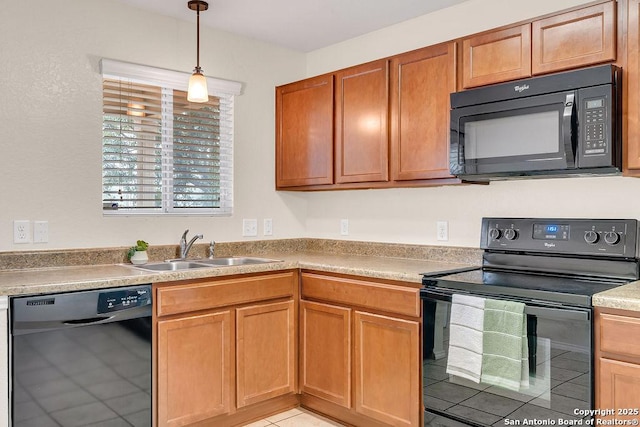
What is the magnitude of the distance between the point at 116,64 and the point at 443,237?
2.18 meters

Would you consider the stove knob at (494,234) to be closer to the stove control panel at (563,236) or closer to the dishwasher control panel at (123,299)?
the stove control panel at (563,236)

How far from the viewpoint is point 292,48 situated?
383 centimetres

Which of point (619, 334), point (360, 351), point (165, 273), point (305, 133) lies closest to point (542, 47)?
point (619, 334)

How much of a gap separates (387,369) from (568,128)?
1419mm

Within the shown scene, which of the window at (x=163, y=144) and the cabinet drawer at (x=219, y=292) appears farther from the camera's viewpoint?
the window at (x=163, y=144)

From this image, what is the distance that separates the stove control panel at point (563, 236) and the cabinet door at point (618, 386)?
67 centimetres

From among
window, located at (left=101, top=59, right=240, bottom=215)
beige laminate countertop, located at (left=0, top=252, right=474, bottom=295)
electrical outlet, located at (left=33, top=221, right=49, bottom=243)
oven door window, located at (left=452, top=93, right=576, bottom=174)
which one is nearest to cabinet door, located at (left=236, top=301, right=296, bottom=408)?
beige laminate countertop, located at (left=0, top=252, right=474, bottom=295)

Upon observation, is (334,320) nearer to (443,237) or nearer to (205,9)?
(443,237)

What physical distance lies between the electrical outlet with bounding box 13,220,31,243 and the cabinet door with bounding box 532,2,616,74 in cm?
264

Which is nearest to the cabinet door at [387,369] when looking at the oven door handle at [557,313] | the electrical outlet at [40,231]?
the oven door handle at [557,313]

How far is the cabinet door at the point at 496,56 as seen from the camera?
2.38 metres

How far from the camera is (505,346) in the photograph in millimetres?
2057

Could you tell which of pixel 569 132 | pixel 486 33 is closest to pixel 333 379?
pixel 569 132

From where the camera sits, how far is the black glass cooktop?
1.95 m
